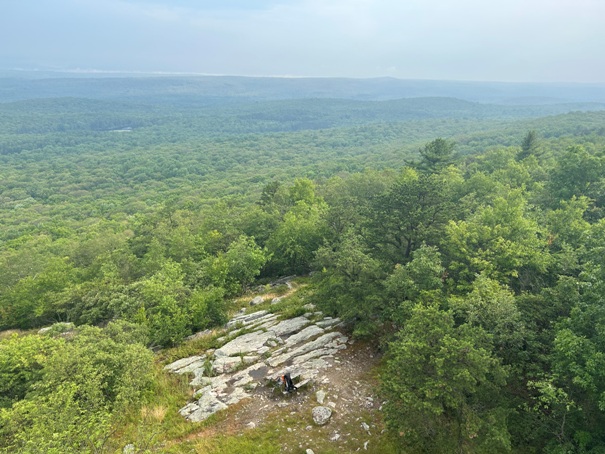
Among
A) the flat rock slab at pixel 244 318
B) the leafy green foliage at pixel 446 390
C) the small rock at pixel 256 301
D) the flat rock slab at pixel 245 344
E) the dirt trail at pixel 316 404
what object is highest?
the leafy green foliage at pixel 446 390

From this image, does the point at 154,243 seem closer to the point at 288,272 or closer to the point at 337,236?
A: the point at 288,272

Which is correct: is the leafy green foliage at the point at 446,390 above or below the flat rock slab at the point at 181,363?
above

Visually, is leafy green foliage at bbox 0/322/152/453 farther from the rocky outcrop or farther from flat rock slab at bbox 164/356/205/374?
the rocky outcrop

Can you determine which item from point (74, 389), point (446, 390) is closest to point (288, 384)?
point (446, 390)

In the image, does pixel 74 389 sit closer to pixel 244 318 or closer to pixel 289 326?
pixel 289 326

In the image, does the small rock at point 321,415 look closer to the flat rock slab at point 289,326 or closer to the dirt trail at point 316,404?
the dirt trail at point 316,404

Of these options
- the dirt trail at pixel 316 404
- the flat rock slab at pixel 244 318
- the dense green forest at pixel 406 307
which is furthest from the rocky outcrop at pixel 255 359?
the dense green forest at pixel 406 307
